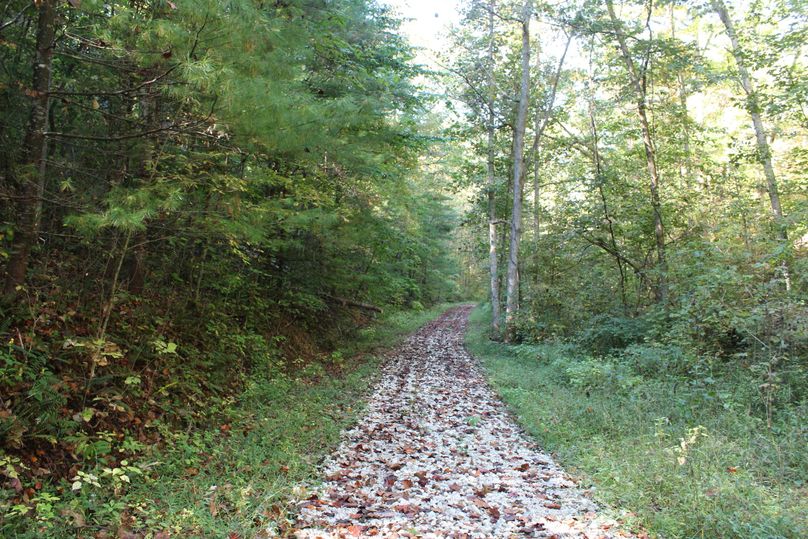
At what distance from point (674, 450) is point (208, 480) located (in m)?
5.24

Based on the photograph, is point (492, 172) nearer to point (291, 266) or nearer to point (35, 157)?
point (291, 266)

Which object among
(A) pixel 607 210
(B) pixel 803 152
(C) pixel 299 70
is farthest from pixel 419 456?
(B) pixel 803 152

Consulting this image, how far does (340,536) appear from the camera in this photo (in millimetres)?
4211

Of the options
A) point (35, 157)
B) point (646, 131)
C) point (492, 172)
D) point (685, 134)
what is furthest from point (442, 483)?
point (492, 172)

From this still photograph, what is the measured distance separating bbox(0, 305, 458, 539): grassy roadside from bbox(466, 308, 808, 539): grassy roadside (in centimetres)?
344

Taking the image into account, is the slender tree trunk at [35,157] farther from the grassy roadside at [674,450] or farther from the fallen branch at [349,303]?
the fallen branch at [349,303]

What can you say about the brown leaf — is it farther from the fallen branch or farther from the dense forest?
the fallen branch

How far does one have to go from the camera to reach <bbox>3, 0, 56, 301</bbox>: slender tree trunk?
16.7 feet

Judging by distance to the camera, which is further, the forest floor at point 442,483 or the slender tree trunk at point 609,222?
the slender tree trunk at point 609,222

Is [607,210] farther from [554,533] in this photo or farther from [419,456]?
[554,533]

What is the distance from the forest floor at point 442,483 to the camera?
14.8ft

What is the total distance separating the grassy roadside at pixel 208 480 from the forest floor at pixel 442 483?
44 centimetres

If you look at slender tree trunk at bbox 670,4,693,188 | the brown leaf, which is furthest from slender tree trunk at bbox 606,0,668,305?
the brown leaf

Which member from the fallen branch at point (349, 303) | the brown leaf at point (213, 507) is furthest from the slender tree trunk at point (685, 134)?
the brown leaf at point (213, 507)
